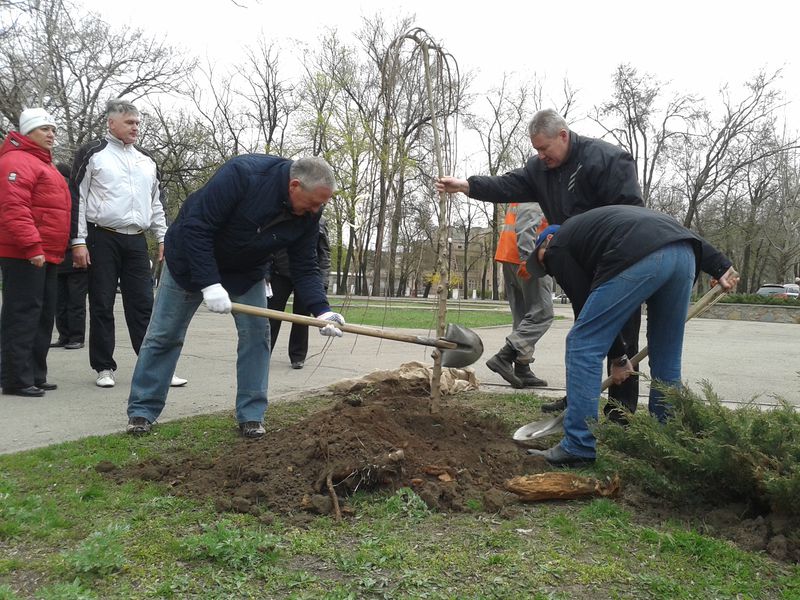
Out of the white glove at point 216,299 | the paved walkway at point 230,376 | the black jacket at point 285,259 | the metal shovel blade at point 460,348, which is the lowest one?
the paved walkway at point 230,376

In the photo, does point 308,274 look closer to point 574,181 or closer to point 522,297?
point 574,181

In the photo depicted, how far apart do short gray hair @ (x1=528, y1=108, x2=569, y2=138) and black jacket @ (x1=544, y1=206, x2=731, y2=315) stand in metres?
0.80

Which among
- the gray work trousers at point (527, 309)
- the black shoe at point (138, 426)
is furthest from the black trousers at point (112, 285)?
the gray work trousers at point (527, 309)

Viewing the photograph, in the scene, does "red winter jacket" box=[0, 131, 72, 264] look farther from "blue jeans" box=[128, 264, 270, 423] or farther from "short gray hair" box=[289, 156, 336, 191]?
"short gray hair" box=[289, 156, 336, 191]

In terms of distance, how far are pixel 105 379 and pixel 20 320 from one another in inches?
31.1

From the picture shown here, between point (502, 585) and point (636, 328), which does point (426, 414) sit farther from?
point (502, 585)

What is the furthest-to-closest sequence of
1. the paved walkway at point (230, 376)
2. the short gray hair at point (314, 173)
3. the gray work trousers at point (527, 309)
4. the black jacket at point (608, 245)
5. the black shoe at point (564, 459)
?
1. the gray work trousers at point (527, 309)
2. the paved walkway at point (230, 376)
3. the short gray hair at point (314, 173)
4. the black shoe at point (564, 459)
5. the black jacket at point (608, 245)

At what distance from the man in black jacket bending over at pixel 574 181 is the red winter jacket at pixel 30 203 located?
3.15m

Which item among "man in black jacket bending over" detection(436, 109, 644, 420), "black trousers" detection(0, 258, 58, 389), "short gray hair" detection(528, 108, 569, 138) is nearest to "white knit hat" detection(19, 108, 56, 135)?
"black trousers" detection(0, 258, 58, 389)

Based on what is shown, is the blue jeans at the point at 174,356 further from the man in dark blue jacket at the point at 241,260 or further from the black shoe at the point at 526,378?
the black shoe at the point at 526,378

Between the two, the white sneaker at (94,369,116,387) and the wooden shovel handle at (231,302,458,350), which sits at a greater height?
the wooden shovel handle at (231,302,458,350)

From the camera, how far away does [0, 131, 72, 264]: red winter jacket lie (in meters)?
4.85

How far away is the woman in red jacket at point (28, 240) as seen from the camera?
488 centimetres

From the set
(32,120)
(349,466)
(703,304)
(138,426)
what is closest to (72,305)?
(32,120)
